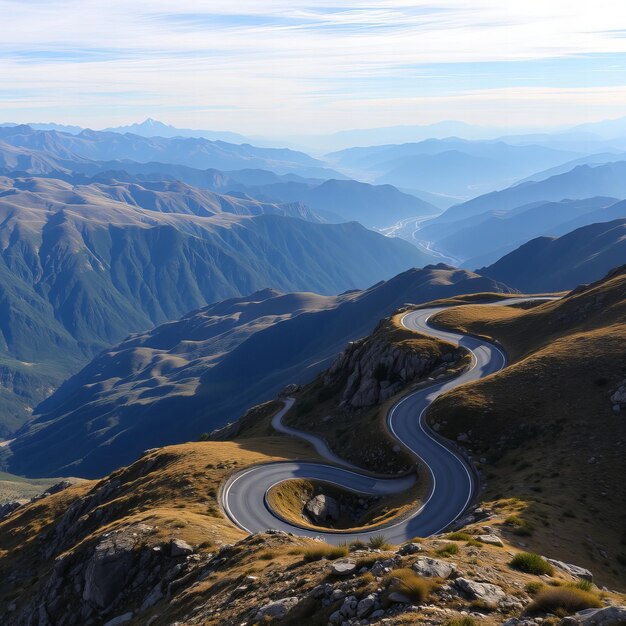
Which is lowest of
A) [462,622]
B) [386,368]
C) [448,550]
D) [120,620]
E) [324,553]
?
[120,620]

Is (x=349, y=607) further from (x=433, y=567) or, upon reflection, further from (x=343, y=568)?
(x=433, y=567)

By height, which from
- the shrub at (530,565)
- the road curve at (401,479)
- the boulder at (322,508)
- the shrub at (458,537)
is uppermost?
the shrub at (530,565)

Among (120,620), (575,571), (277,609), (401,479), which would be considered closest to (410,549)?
(277,609)

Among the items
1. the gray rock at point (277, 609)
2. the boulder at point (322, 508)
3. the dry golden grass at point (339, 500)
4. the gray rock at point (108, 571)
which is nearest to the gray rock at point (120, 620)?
the gray rock at point (108, 571)

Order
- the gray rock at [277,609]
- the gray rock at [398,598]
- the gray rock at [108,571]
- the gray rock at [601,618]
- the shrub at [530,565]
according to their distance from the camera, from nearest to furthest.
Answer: the gray rock at [601,618], the gray rock at [398,598], the gray rock at [277,609], the shrub at [530,565], the gray rock at [108,571]

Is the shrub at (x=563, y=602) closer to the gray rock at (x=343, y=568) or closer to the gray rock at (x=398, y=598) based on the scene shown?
the gray rock at (x=398, y=598)

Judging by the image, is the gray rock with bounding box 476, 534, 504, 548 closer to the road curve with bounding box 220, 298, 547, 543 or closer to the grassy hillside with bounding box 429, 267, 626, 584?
the grassy hillside with bounding box 429, 267, 626, 584
